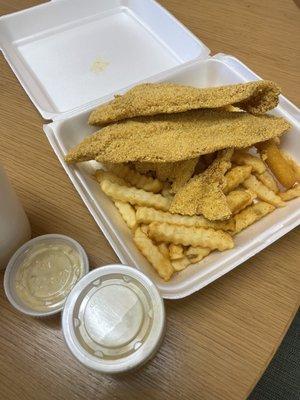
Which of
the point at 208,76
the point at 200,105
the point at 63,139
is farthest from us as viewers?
the point at 208,76

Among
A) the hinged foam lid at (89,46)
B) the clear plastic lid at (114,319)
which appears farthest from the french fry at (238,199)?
the hinged foam lid at (89,46)

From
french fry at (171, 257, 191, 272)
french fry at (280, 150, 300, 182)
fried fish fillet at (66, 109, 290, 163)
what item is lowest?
french fry at (171, 257, 191, 272)

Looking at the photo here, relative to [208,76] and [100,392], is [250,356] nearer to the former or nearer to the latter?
[100,392]

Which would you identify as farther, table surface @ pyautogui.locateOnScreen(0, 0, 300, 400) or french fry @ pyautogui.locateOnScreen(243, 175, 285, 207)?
french fry @ pyautogui.locateOnScreen(243, 175, 285, 207)

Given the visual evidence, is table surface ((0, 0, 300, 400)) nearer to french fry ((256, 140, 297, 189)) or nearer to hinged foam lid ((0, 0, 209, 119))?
french fry ((256, 140, 297, 189))

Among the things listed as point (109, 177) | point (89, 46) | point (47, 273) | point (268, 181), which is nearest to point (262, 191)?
point (268, 181)

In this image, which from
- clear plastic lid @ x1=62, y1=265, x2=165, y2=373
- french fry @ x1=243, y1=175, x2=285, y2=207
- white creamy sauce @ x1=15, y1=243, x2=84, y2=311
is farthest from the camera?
french fry @ x1=243, y1=175, x2=285, y2=207

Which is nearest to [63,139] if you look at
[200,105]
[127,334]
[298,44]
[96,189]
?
[96,189]

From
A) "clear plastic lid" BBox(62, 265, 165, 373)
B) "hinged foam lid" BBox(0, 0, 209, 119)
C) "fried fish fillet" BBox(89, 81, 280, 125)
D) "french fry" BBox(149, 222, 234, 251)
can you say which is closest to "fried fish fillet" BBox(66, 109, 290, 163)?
"fried fish fillet" BBox(89, 81, 280, 125)
